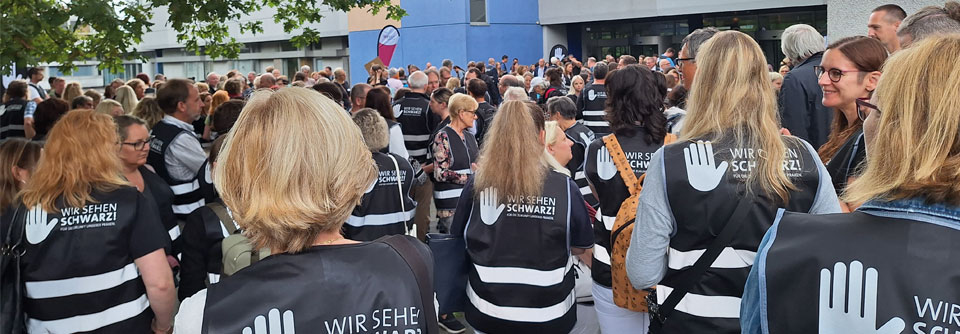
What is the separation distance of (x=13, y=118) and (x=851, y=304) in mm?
11406

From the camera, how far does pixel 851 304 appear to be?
5.89 ft

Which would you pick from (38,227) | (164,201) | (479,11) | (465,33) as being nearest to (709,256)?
(38,227)

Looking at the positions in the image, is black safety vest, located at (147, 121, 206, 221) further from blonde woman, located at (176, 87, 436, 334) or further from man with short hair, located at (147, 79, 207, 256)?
blonde woman, located at (176, 87, 436, 334)

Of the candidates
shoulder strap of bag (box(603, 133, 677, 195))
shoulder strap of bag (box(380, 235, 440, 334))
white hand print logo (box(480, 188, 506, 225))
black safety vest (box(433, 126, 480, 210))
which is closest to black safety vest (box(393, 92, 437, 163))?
black safety vest (box(433, 126, 480, 210))

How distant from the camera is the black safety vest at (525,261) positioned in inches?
156

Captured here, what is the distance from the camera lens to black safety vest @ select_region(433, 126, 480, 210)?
714cm

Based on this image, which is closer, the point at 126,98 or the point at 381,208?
the point at 381,208

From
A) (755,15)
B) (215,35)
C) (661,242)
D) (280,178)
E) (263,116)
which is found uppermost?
(755,15)

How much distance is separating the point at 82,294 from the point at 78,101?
7196 millimetres

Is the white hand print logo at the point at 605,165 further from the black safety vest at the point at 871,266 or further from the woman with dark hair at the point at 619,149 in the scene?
→ the black safety vest at the point at 871,266

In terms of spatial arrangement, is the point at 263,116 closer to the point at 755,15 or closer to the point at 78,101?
the point at 78,101

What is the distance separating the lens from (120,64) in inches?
289

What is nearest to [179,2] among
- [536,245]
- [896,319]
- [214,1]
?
[214,1]

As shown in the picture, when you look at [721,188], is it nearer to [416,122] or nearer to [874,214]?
[874,214]
